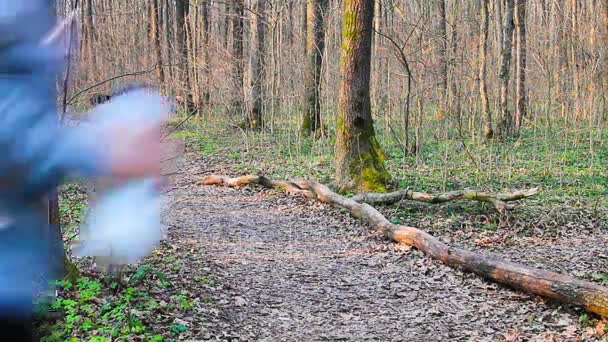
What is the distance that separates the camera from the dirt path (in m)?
4.74

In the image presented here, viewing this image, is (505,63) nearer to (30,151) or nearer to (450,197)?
(450,197)

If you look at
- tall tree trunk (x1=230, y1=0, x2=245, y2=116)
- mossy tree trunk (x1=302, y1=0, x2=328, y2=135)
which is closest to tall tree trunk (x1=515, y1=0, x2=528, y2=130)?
mossy tree trunk (x1=302, y1=0, x2=328, y2=135)

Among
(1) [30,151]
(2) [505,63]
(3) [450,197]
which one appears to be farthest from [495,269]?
(2) [505,63]

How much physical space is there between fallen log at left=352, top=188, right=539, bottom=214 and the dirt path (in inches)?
24.6

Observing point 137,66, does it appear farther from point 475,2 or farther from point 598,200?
point 475,2

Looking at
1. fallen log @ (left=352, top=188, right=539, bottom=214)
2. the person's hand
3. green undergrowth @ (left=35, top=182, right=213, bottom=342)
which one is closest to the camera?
the person's hand

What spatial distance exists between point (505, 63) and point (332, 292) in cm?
1122

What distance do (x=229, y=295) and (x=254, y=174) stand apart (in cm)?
678

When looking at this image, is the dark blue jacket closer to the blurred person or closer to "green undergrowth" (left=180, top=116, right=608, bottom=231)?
the blurred person

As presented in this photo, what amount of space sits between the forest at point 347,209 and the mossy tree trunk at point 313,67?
0.06 m

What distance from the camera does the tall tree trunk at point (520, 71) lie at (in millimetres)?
16141

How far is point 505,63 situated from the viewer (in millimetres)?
14727

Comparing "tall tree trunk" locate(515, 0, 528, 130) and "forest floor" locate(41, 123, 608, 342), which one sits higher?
"tall tree trunk" locate(515, 0, 528, 130)

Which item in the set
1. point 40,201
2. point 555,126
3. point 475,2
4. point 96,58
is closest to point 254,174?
point 96,58
